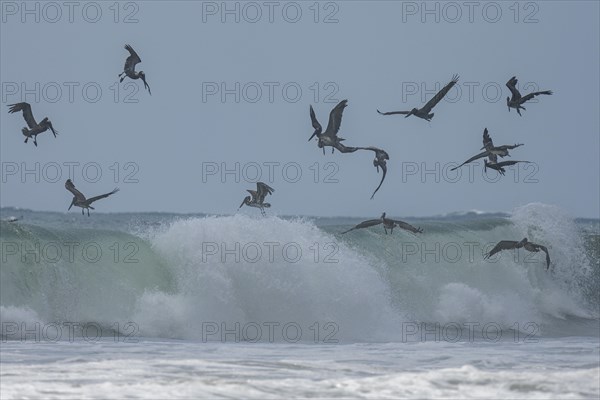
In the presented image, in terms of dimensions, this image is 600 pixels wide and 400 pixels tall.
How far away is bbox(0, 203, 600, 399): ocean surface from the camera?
14.1 metres

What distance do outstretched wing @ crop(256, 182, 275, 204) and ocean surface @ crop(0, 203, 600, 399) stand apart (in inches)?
70.4

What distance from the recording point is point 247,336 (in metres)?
21.1

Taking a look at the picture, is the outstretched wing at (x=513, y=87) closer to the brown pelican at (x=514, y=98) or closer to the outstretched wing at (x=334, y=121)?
the brown pelican at (x=514, y=98)

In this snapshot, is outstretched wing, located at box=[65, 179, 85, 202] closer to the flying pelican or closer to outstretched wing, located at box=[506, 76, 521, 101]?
the flying pelican

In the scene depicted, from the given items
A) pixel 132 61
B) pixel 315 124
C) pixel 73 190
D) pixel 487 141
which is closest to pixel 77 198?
pixel 73 190

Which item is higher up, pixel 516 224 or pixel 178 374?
pixel 516 224

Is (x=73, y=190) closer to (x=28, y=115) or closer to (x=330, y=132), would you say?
(x=28, y=115)

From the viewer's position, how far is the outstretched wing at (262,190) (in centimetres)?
2116

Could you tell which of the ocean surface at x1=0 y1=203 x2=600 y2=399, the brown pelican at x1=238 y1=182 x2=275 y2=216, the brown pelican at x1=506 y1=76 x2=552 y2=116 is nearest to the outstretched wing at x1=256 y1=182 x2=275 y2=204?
the brown pelican at x1=238 y1=182 x2=275 y2=216

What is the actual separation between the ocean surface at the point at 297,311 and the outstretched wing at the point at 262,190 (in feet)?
5.87

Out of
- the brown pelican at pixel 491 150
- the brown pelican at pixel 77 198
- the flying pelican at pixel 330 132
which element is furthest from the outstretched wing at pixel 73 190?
the brown pelican at pixel 491 150

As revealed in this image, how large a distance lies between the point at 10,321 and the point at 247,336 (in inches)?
159

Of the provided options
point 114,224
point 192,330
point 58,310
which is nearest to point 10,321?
point 58,310

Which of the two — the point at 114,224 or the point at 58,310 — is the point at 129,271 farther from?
the point at 114,224
